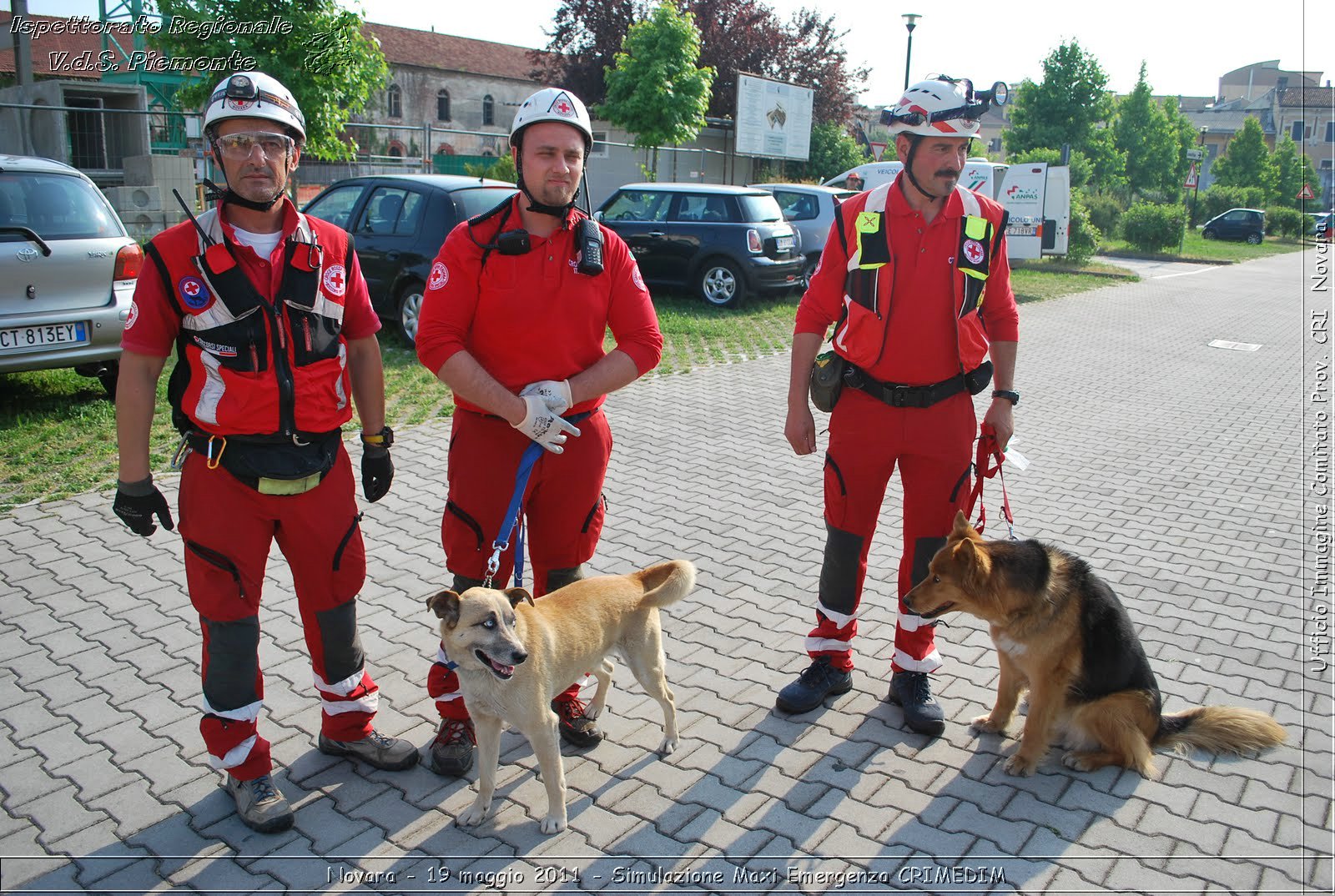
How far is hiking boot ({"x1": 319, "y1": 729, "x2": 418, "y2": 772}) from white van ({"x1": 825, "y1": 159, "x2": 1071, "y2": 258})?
64.6ft

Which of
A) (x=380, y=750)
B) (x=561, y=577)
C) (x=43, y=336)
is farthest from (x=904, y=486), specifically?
(x=43, y=336)

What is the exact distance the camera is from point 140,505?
312 centimetres

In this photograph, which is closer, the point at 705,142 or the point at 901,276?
the point at 901,276

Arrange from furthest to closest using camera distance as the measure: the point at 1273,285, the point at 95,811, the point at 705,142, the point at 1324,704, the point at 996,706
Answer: the point at 705,142 < the point at 1273,285 < the point at 1324,704 < the point at 996,706 < the point at 95,811

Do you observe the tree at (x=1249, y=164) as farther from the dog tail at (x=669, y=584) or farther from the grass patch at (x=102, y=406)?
the dog tail at (x=669, y=584)

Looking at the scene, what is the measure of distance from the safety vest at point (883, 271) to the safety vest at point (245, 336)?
199 centimetres

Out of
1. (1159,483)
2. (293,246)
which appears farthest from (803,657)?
(1159,483)

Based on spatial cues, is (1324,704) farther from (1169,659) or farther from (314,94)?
(314,94)

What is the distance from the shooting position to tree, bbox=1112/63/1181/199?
5038cm

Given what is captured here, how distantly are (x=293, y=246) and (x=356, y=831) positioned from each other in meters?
2.00

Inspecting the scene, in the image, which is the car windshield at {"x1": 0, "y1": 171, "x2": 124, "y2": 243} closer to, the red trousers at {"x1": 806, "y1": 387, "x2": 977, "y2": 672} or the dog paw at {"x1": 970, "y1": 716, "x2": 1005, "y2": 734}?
the red trousers at {"x1": 806, "y1": 387, "x2": 977, "y2": 672}

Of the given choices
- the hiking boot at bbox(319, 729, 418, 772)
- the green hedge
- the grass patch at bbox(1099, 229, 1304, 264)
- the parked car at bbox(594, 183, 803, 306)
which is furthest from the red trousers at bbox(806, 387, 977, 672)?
the green hedge

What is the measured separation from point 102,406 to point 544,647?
6.50m

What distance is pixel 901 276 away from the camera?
3.73 m
